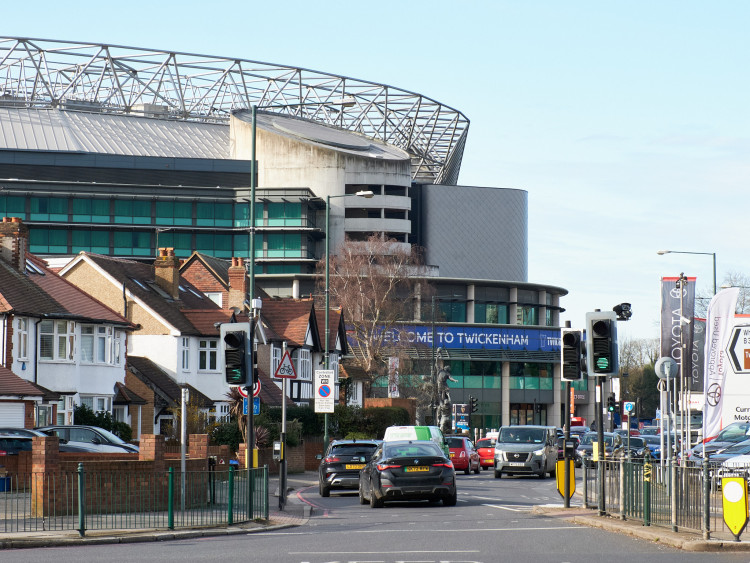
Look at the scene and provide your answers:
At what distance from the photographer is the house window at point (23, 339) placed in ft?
132

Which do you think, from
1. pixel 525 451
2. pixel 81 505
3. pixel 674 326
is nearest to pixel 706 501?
pixel 81 505

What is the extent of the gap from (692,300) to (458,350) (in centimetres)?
7211

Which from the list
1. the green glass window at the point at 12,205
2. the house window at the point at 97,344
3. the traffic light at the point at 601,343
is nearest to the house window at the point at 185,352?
the house window at the point at 97,344

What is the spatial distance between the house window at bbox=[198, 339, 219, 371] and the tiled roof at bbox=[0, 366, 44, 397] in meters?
16.3

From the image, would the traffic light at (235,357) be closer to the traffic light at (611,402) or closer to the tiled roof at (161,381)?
the traffic light at (611,402)

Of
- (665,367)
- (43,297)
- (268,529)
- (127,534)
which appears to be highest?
(43,297)

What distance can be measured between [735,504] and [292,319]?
46.4 metres

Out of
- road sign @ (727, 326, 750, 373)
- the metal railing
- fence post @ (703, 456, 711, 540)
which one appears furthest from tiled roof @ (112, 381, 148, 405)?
fence post @ (703, 456, 711, 540)

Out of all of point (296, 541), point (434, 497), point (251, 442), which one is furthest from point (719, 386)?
point (296, 541)

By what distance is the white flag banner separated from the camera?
1253 inches

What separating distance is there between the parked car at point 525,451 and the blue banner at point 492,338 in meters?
61.6

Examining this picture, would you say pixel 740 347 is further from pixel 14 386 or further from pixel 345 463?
pixel 14 386

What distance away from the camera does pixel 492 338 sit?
110 meters

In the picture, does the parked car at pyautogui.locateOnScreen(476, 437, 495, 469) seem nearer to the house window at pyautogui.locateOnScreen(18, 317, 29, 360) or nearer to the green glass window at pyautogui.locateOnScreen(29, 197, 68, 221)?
the house window at pyautogui.locateOnScreen(18, 317, 29, 360)
